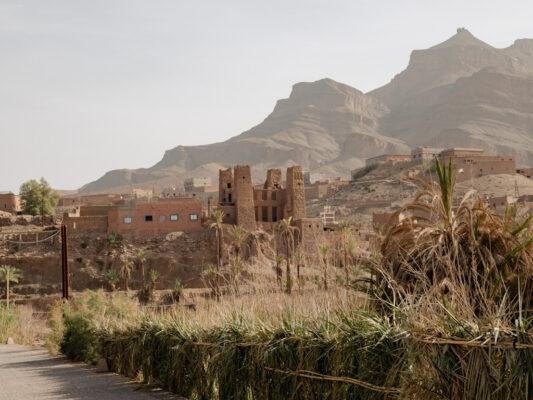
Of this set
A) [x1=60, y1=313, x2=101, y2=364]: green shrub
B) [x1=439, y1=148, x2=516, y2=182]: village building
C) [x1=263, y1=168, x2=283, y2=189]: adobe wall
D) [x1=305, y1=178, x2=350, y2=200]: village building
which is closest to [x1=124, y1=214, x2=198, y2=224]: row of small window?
[x1=263, y1=168, x2=283, y2=189]: adobe wall

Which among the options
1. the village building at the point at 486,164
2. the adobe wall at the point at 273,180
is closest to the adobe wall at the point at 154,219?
the adobe wall at the point at 273,180

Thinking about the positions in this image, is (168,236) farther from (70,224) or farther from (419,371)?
(419,371)

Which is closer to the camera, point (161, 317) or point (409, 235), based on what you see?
point (409, 235)

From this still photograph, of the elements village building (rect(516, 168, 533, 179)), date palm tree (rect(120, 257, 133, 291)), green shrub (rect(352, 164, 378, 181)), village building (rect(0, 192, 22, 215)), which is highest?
green shrub (rect(352, 164, 378, 181))

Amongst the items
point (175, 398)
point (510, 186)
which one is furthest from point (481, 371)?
point (510, 186)

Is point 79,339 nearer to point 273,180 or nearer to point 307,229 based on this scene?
point 307,229

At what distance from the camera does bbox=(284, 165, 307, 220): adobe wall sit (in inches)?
1773

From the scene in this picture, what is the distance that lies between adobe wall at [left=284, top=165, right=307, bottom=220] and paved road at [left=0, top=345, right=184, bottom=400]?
29.7 metres

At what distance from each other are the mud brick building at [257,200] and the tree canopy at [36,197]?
66.6ft

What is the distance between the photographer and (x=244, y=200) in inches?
1732

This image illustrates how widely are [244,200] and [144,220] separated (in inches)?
268

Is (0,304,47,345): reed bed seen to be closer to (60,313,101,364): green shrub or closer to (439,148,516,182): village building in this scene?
(60,313,101,364): green shrub

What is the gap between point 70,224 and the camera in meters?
44.2

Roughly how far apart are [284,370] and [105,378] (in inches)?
242
